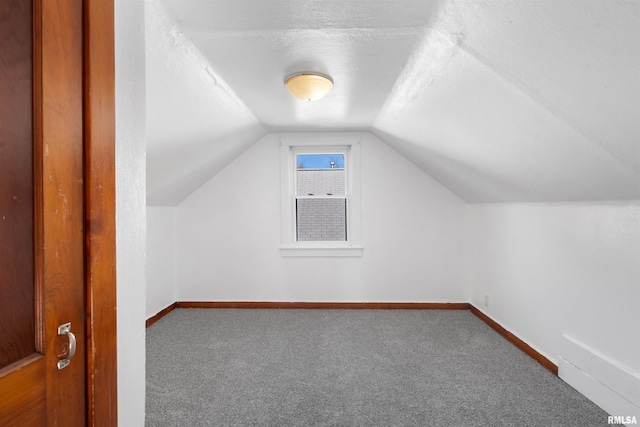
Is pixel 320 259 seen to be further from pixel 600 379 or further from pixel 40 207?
pixel 40 207

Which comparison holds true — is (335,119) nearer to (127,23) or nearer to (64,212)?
(127,23)

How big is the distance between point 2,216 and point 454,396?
7.60ft

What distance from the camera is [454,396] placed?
6.51 ft

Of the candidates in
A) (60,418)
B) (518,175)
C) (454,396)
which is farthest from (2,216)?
(518,175)

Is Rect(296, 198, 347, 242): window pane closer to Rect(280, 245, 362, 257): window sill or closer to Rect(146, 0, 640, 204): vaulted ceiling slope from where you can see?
Rect(280, 245, 362, 257): window sill

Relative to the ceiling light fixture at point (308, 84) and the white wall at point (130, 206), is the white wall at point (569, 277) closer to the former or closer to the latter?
the ceiling light fixture at point (308, 84)

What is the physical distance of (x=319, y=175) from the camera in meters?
3.90

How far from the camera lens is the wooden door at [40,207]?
631mm

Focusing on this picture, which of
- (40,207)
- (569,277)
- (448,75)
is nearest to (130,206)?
(40,207)

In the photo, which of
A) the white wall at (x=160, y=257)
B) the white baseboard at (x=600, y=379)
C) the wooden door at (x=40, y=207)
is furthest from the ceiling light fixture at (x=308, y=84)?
the white baseboard at (x=600, y=379)

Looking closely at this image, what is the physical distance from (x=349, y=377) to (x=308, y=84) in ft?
6.62

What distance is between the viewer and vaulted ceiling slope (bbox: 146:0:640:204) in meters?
1.17

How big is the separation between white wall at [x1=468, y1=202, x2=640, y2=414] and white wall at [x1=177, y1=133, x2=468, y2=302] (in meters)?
0.59

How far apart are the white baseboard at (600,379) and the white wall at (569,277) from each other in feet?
0.04
